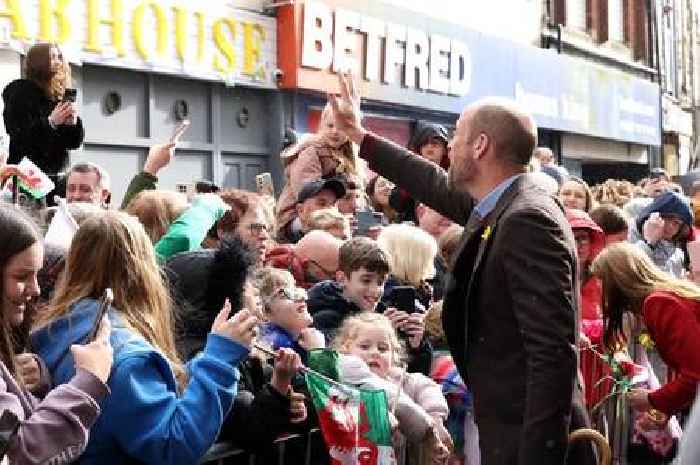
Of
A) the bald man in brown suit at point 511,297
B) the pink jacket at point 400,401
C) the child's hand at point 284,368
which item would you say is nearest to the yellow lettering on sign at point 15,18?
the pink jacket at point 400,401

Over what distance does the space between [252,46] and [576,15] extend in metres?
12.2

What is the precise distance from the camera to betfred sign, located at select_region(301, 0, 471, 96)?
1242cm

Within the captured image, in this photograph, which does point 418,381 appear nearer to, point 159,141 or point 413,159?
point 413,159

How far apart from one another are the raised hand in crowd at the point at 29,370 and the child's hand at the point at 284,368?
1.00 m

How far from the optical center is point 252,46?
11.7 metres

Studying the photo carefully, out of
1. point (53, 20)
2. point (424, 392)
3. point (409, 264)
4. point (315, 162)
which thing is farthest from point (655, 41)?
point (424, 392)

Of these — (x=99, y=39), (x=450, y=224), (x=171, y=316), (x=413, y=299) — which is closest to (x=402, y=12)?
(x=99, y=39)

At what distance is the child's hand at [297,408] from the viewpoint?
147 inches

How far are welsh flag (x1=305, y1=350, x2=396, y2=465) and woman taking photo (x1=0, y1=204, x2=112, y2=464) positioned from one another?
1.23 meters

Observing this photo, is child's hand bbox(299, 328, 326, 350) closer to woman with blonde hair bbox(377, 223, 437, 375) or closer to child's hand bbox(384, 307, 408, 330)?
child's hand bbox(384, 307, 408, 330)

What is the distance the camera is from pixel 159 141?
1072cm

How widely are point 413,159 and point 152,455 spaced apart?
1.98 meters

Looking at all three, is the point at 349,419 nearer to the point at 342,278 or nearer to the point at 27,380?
the point at 342,278

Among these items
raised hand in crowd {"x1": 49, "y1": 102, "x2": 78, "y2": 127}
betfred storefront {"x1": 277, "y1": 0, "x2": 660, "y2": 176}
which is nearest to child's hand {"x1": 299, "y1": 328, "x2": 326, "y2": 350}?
raised hand in crowd {"x1": 49, "y1": 102, "x2": 78, "y2": 127}
